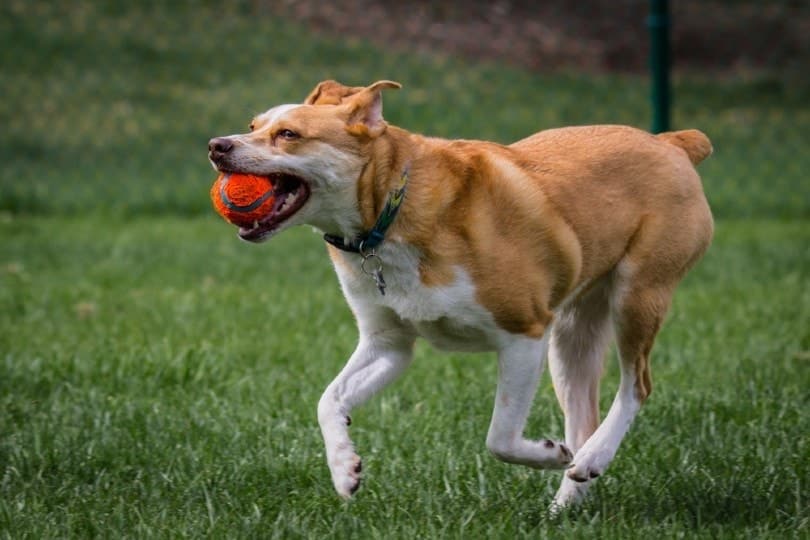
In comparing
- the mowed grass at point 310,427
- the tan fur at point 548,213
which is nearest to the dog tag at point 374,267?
the tan fur at point 548,213

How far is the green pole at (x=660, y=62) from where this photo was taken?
11102 millimetres

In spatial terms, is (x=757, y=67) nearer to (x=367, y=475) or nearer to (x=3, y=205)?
(x=3, y=205)

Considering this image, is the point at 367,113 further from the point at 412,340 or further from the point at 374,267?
the point at 412,340

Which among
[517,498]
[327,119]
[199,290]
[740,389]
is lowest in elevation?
[199,290]

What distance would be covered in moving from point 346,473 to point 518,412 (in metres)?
0.63

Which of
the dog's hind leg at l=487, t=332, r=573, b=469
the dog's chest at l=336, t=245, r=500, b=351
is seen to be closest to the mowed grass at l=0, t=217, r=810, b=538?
the dog's hind leg at l=487, t=332, r=573, b=469

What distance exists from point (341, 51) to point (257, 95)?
7.36 ft

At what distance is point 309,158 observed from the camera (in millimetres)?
4359

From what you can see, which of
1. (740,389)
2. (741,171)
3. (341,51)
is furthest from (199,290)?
(341,51)

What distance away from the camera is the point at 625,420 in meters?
4.88

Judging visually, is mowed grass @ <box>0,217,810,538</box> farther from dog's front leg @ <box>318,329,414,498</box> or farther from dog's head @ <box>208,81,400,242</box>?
dog's head @ <box>208,81,400,242</box>

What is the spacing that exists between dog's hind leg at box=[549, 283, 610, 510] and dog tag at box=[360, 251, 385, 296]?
3.28 feet

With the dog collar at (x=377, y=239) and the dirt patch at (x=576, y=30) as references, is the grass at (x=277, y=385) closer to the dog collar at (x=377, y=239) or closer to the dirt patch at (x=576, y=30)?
the dog collar at (x=377, y=239)

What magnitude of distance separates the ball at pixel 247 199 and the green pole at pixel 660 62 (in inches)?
287
